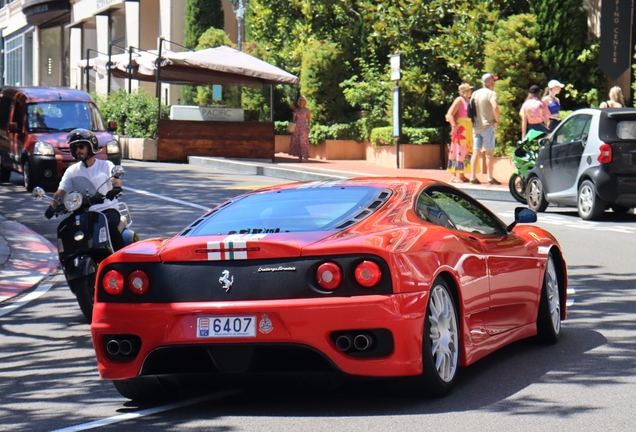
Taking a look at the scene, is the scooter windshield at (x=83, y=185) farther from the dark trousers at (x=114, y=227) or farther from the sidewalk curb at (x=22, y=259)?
the sidewalk curb at (x=22, y=259)

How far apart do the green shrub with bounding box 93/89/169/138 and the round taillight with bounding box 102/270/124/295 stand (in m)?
25.1

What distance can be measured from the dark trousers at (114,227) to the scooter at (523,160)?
34.8ft

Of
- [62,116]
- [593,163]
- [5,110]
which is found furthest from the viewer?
[5,110]

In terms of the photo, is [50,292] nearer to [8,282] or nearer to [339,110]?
[8,282]

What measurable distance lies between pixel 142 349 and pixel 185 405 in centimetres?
49

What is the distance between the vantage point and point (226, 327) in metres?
6.04

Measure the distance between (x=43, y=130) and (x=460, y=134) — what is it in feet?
25.5

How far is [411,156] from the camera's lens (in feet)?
97.0

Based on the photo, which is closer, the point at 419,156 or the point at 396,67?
the point at 396,67

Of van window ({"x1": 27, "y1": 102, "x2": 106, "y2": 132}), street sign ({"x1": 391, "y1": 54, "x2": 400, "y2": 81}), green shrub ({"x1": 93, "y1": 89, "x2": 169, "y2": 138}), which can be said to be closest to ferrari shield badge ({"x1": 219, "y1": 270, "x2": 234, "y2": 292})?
van window ({"x1": 27, "y1": 102, "x2": 106, "y2": 132})

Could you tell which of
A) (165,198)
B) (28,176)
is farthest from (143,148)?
(165,198)

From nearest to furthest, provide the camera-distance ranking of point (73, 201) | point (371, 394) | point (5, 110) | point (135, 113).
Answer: point (371, 394) < point (73, 201) < point (5, 110) < point (135, 113)

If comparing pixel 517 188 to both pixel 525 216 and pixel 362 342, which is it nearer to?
pixel 525 216

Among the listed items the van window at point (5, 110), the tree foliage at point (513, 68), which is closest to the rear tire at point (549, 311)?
the tree foliage at point (513, 68)
